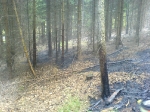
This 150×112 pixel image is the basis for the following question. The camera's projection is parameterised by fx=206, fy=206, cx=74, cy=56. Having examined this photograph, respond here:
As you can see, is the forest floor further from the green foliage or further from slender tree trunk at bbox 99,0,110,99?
slender tree trunk at bbox 99,0,110,99

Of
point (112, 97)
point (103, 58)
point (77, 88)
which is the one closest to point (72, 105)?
point (112, 97)

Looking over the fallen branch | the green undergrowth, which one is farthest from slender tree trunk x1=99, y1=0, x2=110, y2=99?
the green undergrowth

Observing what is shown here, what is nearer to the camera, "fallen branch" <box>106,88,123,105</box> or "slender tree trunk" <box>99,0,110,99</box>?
"slender tree trunk" <box>99,0,110,99</box>

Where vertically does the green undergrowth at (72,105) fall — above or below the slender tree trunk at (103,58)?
below

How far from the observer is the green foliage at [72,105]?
10.1 metres

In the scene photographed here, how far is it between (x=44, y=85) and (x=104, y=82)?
20.1 feet

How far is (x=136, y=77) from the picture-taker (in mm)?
12625

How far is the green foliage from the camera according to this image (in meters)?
10.1

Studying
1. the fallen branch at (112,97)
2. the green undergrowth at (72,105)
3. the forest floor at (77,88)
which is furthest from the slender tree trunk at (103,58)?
the green undergrowth at (72,105)

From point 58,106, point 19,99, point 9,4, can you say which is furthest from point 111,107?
point 9,4

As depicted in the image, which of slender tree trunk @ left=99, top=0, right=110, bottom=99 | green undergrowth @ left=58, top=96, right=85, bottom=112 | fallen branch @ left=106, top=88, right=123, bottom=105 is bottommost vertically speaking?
green undergrowth @ left=58, top=96, right=85, bottom=112

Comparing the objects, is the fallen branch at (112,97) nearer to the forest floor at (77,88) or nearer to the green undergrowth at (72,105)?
the forest floor at (77,88)

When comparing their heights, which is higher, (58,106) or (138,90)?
(138,90)

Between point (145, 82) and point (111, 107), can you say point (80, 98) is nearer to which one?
point (111, 107)
